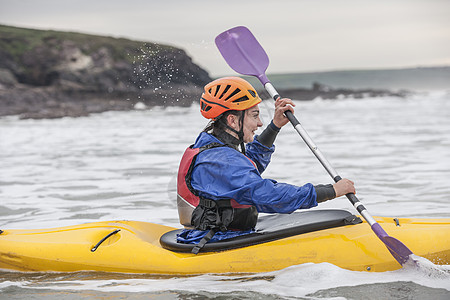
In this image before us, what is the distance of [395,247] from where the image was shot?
321 centimetres

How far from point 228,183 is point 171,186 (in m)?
0.71

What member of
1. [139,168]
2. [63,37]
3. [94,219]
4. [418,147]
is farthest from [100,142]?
[63,37]

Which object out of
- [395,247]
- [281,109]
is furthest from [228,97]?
[395,247]

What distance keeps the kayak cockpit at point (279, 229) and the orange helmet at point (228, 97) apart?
2.38 feet

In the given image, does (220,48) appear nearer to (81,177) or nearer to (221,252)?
(221,252)

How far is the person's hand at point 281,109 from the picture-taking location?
12.0 ft

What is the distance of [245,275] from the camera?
3357mm

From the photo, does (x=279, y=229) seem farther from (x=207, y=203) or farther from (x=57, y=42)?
(x=57, y=42)

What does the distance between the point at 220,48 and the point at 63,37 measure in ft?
114

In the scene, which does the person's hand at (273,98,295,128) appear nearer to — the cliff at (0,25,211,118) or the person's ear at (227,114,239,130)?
the person's ear at (227,114,239,130)

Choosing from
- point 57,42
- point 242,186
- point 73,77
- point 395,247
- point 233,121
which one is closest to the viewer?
point 242,186

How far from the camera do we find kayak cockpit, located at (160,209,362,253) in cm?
335

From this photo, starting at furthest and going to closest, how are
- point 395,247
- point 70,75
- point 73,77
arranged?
1. point 70,75
2. point 73,77
3. point 395,247

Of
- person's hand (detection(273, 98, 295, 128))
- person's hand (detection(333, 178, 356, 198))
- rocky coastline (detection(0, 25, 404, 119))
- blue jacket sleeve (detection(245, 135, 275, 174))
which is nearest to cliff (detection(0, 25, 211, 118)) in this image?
rocky coastline (detection(0, 25, 404, 119))
